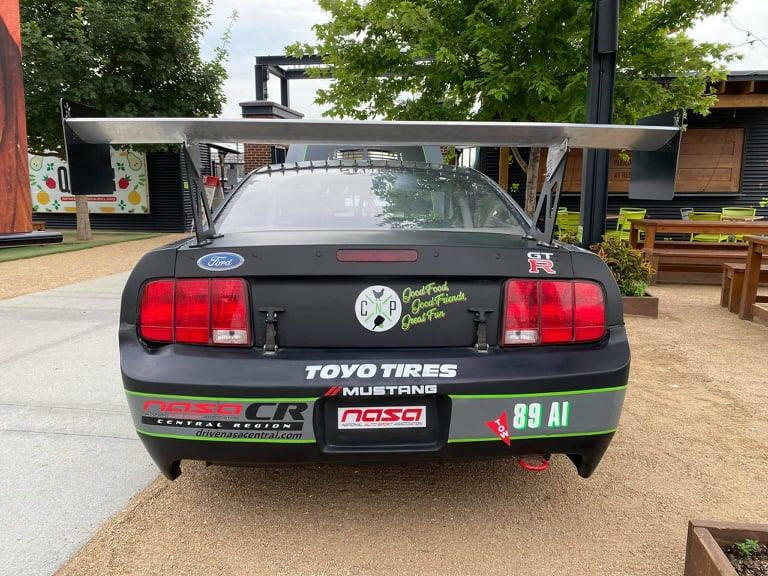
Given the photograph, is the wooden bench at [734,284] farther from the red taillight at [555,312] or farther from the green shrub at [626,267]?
the red taillight at [555,312]

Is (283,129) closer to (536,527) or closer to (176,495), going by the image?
(176,495)

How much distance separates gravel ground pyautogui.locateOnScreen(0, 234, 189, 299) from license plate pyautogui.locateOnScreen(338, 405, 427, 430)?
724 centimetres

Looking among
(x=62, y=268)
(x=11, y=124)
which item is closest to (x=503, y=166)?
(x=62, y=268)

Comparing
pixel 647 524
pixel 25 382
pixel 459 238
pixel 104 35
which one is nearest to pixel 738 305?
pixel 647 524

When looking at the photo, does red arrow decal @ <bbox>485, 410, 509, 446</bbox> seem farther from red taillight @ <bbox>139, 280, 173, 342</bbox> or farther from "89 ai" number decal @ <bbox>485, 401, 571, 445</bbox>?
red taillight @ <bbox>139, 280, 173, 342</bbox>

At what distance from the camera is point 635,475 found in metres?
2.88

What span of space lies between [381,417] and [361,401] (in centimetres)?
10

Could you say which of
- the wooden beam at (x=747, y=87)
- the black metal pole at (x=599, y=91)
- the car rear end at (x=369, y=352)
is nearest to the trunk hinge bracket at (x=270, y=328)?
the car rear end at (x=369, y=352)

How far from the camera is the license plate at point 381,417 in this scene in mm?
2125

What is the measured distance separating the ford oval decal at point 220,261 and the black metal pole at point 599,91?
5066mm

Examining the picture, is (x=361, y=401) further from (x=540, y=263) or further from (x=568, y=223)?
(x=568, y=223)

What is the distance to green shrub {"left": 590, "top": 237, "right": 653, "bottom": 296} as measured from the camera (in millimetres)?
6461

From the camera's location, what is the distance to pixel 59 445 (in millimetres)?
3180

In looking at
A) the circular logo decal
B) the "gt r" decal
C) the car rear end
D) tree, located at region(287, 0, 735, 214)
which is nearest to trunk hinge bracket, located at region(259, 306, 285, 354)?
the car rear end
